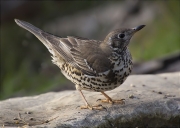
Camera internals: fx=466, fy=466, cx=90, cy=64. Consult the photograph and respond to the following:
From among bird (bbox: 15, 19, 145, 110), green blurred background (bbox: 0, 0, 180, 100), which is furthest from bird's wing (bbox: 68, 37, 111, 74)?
green blurred background (bbox: 0, 0, 180, 100)

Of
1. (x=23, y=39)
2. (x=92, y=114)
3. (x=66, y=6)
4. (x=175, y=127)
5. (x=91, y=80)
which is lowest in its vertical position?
(x=175, y=127)

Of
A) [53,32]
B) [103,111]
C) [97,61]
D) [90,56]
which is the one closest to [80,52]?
[90,56]

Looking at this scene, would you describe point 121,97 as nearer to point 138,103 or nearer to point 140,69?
point 138,103

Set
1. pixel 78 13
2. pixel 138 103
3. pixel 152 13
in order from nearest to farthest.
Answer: pixel 138 103, pixel 152 13, pixel 78 13

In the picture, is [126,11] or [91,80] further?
[126,11]

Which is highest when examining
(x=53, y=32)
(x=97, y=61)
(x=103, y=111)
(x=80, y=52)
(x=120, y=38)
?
(x=53, y=32)

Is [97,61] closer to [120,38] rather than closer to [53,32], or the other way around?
[120,38]

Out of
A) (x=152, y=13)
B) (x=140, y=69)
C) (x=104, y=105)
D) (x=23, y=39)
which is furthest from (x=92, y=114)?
(x=152, y=13)
